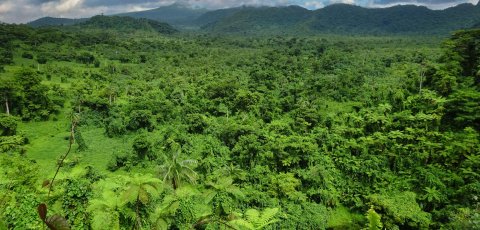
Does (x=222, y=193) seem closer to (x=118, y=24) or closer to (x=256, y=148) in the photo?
(x=256, y=148)

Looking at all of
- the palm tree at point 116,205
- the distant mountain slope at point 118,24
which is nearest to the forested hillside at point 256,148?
the palm tree at point 116,205

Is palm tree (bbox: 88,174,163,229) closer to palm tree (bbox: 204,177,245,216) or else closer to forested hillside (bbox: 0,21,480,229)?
forested hillside (bbox: 0,21,480,229)

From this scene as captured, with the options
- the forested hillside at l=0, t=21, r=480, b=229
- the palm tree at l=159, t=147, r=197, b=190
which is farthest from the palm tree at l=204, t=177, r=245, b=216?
the palm tree at l=159, t=147, r=197, b=190

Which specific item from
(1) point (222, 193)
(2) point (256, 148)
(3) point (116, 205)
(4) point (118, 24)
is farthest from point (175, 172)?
(4) point (118, 24)

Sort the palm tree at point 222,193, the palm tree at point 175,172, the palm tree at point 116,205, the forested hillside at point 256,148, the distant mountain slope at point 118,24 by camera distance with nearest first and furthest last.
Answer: the palm tree at point 116,205 < the forested hillside at point 256,148 < the palm tree at point 222,193 < the palm tree at point 175,172 < the distant mountain slope at point 118,24

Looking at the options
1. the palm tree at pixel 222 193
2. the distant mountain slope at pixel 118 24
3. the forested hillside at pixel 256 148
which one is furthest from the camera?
the distant mountain slope at pixel 118 24

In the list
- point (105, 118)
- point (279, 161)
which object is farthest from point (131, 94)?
point (279, 161)

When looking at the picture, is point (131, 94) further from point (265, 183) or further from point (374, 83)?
point (374, 83)

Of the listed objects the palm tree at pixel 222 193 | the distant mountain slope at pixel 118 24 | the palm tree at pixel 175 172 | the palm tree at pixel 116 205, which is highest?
the distant mountain slope at pixel 118 24

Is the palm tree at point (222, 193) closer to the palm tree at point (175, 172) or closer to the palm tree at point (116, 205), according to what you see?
the palm tree at point (116, 205)
